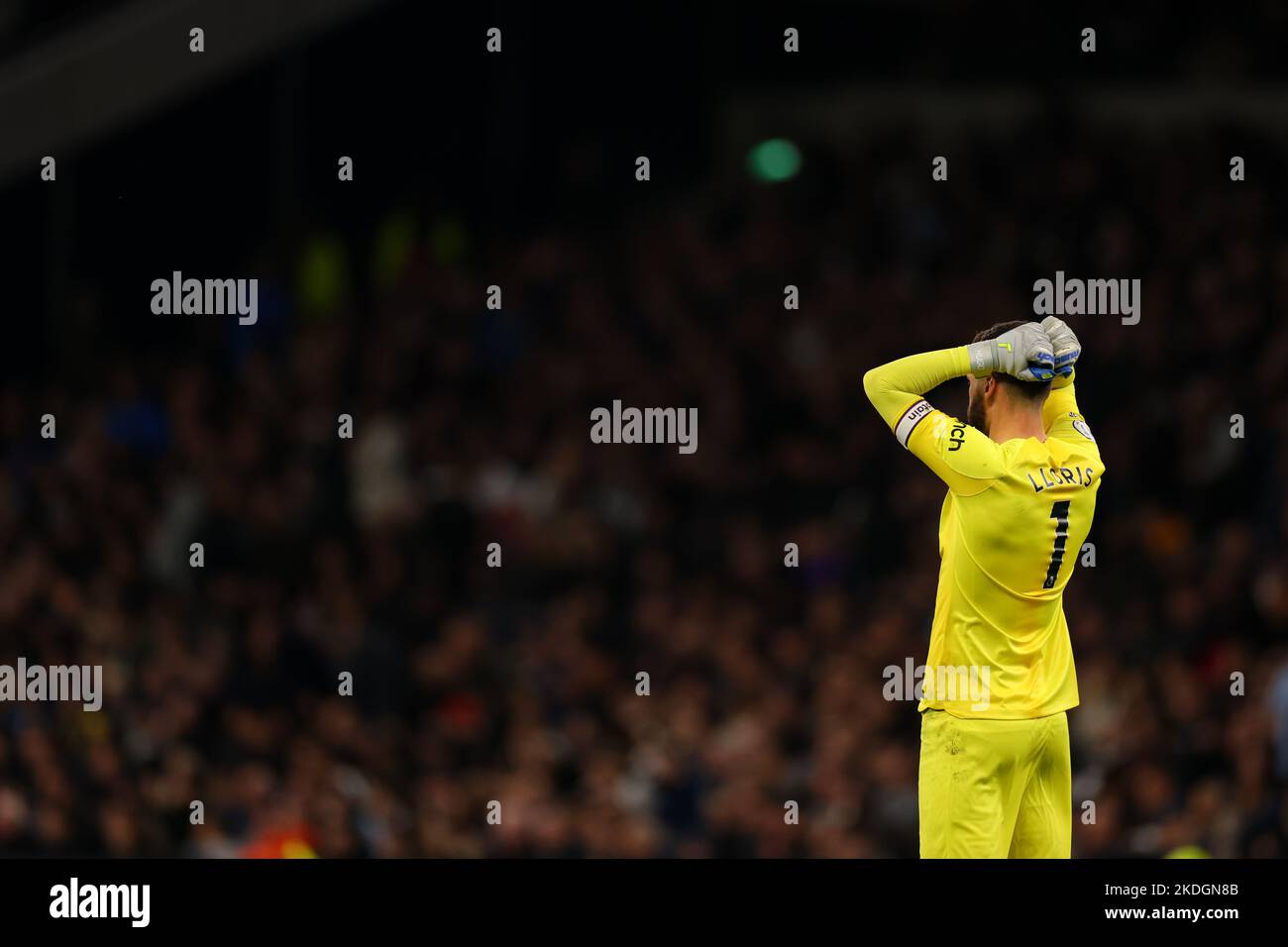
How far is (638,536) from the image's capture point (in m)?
17.7

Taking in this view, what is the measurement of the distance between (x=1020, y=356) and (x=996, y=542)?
66 cm

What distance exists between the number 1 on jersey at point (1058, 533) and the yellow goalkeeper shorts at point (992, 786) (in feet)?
1.68

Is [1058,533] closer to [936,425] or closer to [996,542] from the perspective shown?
[996,542]

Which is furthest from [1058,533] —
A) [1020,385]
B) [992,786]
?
[992,786]

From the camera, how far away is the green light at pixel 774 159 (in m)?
20.9

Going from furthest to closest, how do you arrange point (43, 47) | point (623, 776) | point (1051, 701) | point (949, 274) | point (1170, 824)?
point (43, 47)
point (949, 274)
point (623, 776)
point (1170, 824)
point (1051, 701)

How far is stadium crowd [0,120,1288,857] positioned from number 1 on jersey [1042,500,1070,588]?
4.77m

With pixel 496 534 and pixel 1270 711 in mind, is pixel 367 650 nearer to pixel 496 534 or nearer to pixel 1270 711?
pixel 496 534

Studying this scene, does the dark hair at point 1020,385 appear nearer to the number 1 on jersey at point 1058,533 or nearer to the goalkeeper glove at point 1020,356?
the goalkeeper glove at point 1020,356

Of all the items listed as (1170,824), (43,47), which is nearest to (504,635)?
(1170,824)

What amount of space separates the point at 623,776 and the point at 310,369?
5.96 meters

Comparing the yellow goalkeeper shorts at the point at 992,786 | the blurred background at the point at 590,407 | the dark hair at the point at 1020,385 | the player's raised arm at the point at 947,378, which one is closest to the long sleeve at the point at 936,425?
the player's raised arm at the point at 947,378

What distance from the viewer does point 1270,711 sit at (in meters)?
14.0

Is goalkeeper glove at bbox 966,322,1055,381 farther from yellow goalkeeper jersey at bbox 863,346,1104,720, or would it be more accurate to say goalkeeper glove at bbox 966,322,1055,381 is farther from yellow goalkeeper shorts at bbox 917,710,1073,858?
yellow goalkeeper shorts at bbox 917,710,1073,858
